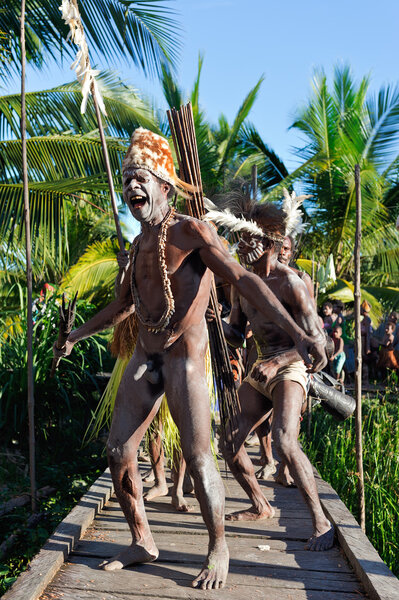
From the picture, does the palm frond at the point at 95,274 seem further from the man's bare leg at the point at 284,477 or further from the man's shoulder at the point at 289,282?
the man's shoulder at the point at 289,282

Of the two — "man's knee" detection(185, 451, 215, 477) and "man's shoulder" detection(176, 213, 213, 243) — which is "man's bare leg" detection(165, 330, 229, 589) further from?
"man's shoulder" detection(176, 213, 213, 243)

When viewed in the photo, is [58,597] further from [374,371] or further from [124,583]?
[374,371]

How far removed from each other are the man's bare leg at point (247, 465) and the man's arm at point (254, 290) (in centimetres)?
120

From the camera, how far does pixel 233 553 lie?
337 cm

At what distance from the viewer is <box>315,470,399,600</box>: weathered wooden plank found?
2.77 m

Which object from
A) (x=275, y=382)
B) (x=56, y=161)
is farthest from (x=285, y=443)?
(x=56, y=161)

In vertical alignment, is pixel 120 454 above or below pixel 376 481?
above

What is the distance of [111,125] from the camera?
30.5ft

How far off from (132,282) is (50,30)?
5936 mm

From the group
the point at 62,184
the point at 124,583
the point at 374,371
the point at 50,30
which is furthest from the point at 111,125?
the point at 124,583

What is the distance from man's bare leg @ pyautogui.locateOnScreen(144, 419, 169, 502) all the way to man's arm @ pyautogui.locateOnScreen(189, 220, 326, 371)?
1.77 meters

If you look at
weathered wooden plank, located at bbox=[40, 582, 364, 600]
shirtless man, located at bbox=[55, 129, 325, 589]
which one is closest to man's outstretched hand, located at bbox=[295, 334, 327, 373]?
shirtless man, located at bbox=[55, 129, 325, 589]

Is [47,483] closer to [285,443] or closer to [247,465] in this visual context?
[247,465]

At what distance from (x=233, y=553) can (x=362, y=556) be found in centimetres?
65
